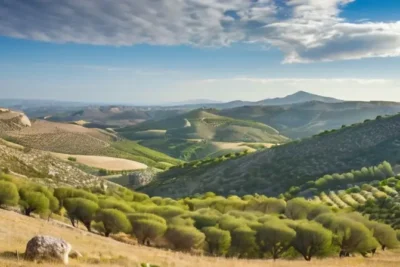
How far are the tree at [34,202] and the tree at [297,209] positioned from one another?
3703 centimetres

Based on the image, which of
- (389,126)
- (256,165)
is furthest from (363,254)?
(389,126)

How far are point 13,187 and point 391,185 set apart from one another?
77138 millimetres

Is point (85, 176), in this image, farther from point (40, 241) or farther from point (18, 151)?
point (40, 241)

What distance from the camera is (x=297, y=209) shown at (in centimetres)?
6931

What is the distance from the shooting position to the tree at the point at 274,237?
2003 inches

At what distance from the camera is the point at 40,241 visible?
26.0m

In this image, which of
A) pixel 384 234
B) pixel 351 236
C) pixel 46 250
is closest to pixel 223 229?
pixel 351 236

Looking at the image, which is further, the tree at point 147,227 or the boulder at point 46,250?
the tree at point 147,227

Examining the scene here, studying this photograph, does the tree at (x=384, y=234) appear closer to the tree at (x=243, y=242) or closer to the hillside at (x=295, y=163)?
the tree at (x=243, y=242)

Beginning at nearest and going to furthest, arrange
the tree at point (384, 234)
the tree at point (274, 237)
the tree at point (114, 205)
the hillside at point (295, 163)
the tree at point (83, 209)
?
the tree at point (274, 237)
the tree at point (384, 234)
the tree at point (83, 209)
the tree at point (114, 205)
the hillside at point (295, 163)

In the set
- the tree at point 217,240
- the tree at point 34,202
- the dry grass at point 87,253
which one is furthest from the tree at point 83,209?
Answer: the tree at point 217,240

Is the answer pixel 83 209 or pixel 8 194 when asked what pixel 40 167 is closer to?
pixel 8 194

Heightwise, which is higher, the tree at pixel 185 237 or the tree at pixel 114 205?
the tree at pixel 114 205

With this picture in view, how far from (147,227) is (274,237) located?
15067 millimetres
